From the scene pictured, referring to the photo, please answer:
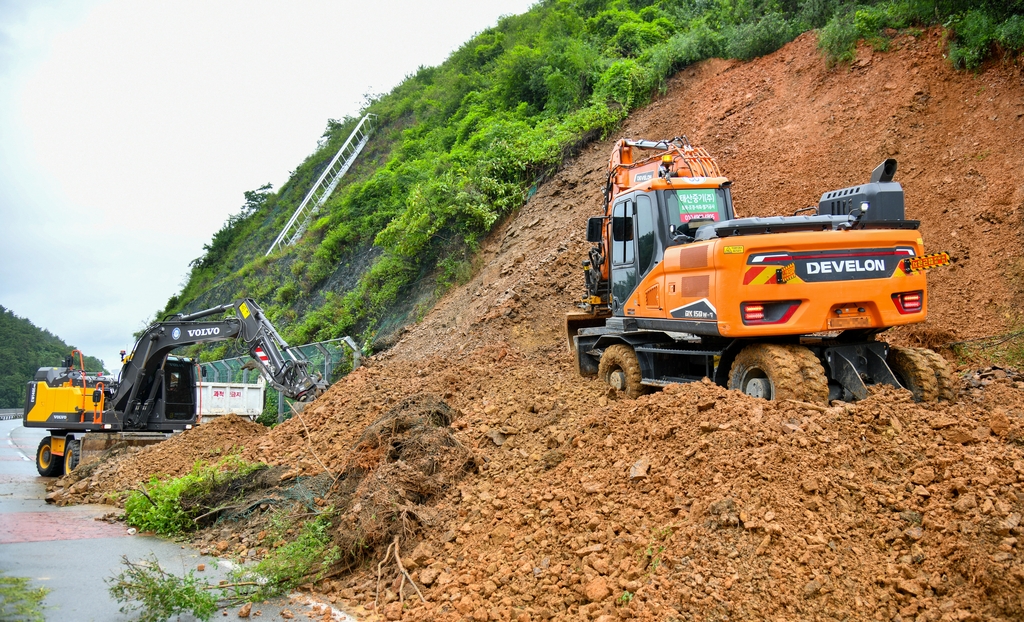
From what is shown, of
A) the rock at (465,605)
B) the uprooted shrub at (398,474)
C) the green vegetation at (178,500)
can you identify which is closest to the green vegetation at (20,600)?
the green vegetation at (178,500)

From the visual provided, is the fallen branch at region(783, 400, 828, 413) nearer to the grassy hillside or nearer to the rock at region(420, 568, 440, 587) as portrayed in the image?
the rock at region(420, 568, 440, 587)

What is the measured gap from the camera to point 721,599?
13.9 ft

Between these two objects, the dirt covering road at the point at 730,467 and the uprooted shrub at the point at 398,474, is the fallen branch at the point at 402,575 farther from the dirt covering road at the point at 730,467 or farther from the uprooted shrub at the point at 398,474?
the uprooted shrub at the point at 398,474

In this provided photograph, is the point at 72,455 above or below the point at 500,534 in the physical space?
above

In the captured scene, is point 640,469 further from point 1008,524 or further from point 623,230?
point 623,230

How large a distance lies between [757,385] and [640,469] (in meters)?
1.98

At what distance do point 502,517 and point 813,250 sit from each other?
3.70 m

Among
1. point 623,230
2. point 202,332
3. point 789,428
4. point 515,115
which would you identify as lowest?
point 789,428

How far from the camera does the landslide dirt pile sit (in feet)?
36.8

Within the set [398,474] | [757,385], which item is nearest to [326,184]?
[398,474]

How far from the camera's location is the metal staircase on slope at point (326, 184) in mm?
33188

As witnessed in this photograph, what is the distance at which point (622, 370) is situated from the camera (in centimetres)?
901

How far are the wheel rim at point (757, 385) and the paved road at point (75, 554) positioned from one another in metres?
4.22

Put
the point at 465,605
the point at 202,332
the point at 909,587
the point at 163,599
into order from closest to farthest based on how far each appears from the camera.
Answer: the point at 909,587 < the point at 465,605 < the point at 163,599 < the point at 202,332
